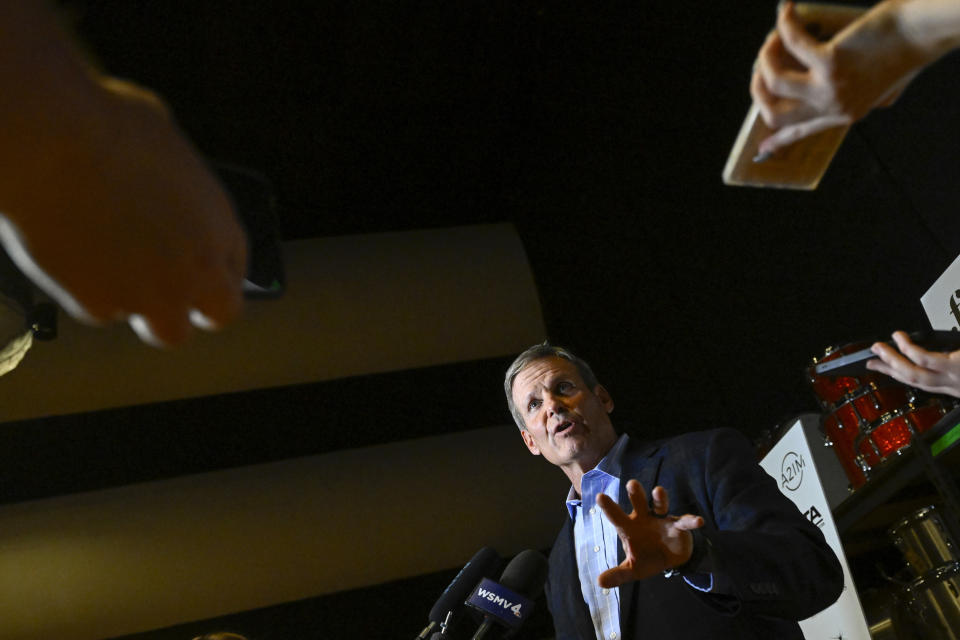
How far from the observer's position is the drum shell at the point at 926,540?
206 centimetres

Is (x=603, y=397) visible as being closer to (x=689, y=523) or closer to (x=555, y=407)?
(x=555, y=407)

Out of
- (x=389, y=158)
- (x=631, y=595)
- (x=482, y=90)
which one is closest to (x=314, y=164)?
(x=389, y=158)

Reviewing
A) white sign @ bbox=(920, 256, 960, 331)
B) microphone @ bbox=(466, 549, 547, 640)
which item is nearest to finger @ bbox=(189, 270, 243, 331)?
microphone @ bbox=(466, 549, 547, 640)

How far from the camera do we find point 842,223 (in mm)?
2379

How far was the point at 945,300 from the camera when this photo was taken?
6.61 feet

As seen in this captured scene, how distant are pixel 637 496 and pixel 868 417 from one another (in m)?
1.25

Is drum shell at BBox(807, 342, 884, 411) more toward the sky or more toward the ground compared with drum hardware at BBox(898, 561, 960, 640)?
more toward the sky

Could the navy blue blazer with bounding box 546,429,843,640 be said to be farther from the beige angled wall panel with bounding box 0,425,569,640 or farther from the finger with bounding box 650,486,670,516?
the beige angled wall panel with bounding box 0,425,569,640

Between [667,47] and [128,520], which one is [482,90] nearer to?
[667,47]

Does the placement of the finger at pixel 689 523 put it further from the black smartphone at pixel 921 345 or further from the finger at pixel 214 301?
the finger at pixel 214 301

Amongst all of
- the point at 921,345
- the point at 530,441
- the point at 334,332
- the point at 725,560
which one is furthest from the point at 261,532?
the point at 921,345

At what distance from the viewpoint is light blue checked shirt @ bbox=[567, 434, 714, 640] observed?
68.8 inches

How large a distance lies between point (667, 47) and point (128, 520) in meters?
2.59

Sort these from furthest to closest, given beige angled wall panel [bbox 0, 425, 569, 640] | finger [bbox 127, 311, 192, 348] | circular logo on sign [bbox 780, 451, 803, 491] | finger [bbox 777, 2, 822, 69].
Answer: beige angled wall panel [bbox 0, 425, 569, 640], circular logo on sign [bbox 780, 451, 803, 491], finger [bbox 777, 2, 822, 69], finger [bbox 127, 311, 192, 348]
